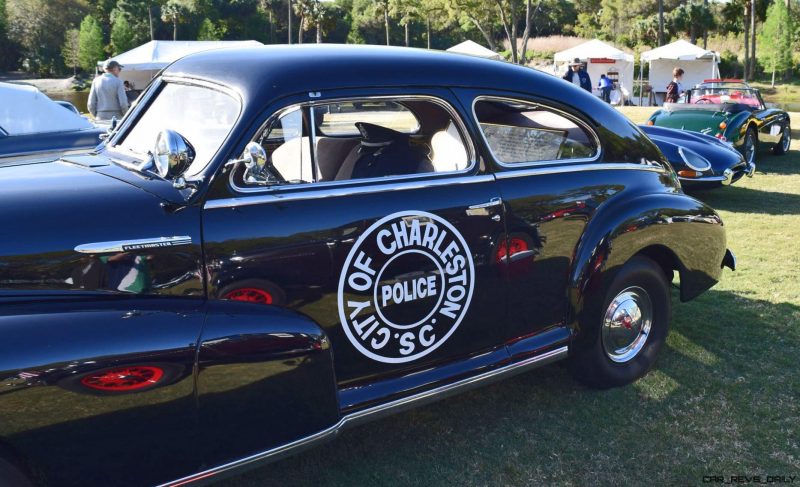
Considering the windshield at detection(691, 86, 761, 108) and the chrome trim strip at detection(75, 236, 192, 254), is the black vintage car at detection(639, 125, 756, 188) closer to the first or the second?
the windshield at detection(691, 86, 761, 108)

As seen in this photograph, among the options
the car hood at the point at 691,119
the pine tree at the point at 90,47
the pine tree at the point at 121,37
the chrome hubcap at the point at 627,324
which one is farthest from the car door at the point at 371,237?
the pine tree at the point at 121,37

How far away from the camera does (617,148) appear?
366 cm

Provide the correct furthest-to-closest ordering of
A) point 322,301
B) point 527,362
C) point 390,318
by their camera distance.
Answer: point 527,362 < point 390,318 < point 322,301

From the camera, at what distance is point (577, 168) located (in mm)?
3447

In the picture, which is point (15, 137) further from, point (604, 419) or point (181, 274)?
point (604, 419)

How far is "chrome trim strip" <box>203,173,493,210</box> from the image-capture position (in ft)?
8.09

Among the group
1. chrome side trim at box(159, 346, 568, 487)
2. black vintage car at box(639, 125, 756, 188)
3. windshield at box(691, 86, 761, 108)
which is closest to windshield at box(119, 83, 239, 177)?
chrome side trim at box(159, 346, 568, 487)

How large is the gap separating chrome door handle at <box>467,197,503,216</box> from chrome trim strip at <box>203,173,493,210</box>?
0.10 meters

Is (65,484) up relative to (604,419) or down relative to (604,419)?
up

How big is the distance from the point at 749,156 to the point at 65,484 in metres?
11.8

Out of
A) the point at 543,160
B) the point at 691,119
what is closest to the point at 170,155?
the point at 543,160

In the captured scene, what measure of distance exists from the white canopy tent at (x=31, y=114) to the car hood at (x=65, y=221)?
189 inches

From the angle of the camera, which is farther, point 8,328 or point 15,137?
point 15,137

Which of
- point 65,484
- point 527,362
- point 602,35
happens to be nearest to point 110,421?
point 65,484
